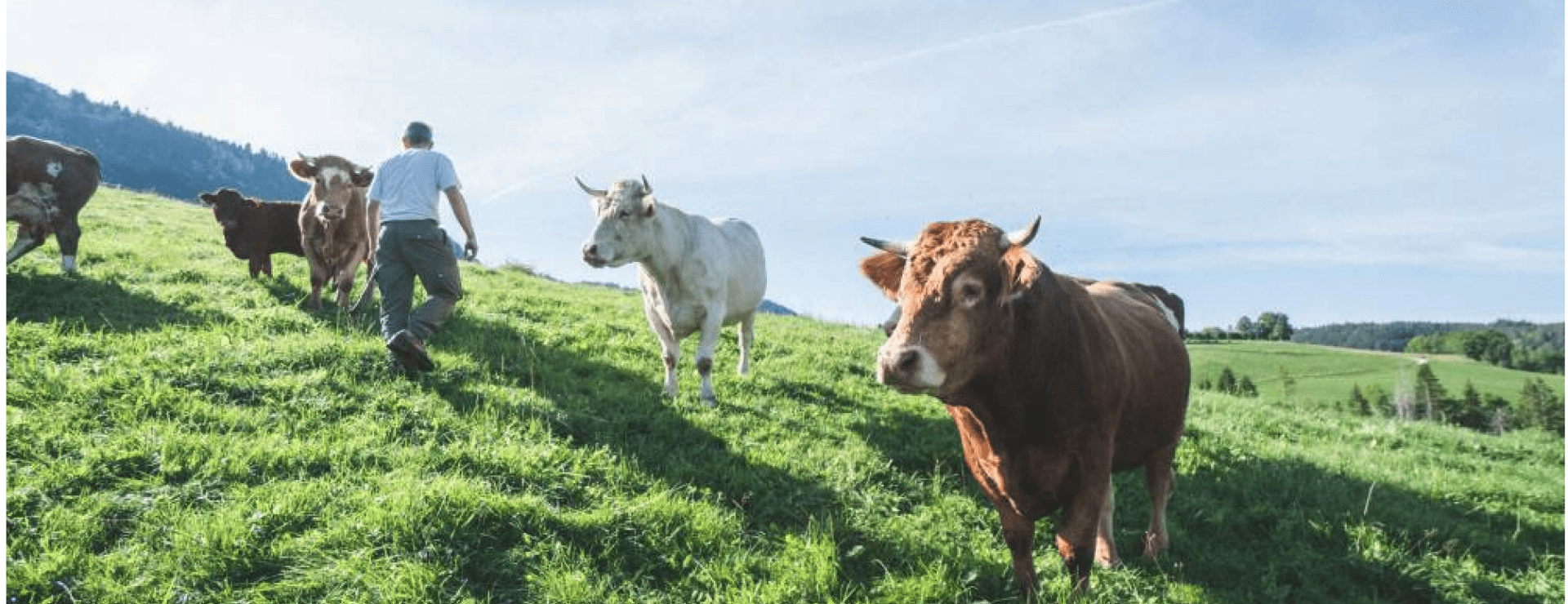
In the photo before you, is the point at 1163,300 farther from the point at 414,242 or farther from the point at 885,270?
the point at 414,242

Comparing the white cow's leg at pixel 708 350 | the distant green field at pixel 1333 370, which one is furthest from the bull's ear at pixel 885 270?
the distant green field at pixel 1333 370

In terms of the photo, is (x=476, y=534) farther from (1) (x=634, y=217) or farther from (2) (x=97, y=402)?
(1) (x=634, y=217)

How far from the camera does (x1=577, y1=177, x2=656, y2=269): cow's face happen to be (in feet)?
25.1

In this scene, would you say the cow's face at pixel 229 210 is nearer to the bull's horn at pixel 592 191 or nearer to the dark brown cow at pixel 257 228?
the dark brown cow at pixel 257 228

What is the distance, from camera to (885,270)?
14.0 ft

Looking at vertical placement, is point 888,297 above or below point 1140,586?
above

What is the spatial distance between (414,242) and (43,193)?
255 inches

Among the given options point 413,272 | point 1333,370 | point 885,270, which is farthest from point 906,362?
point 1333,370

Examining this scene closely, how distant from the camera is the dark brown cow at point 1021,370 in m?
3.41

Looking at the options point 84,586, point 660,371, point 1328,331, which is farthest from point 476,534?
point 1328,331

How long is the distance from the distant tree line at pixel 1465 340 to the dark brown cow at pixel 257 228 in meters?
144

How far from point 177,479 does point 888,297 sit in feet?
14.4

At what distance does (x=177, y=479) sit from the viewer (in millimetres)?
4820

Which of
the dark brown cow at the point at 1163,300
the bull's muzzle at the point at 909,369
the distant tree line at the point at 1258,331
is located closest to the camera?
the bull's muzzle at the point at 909,369
